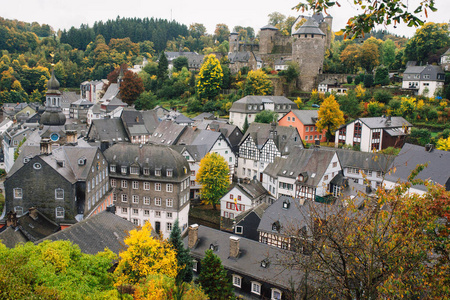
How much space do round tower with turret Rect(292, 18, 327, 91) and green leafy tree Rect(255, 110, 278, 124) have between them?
19.3 m

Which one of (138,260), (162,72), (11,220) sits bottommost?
(11,220)

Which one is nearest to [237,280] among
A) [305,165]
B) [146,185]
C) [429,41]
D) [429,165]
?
[146,185]

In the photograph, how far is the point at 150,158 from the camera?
3700 cm

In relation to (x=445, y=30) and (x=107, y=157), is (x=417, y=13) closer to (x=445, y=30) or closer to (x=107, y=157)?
(x=107, y=157)

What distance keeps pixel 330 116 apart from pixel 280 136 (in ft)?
30.2

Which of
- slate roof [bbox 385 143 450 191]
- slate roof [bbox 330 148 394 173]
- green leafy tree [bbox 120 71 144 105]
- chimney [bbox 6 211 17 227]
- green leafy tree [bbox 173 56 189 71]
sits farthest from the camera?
green leafy tree [bbox 173 56 189 71]

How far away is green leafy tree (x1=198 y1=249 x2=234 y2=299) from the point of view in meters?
22.0

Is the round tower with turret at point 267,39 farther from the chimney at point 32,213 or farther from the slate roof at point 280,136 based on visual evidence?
the chimney at point 32,213

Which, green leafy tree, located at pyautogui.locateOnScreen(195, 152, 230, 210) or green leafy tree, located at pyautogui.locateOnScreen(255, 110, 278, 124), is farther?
green leafy tree, located at pyautogui.locateOnScreen(255, 110, 278, 124)

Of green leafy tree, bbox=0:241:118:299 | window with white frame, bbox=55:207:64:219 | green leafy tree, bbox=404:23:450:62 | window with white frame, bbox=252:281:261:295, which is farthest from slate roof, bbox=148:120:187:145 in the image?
green leafy tree, bbox=404:23:450:62

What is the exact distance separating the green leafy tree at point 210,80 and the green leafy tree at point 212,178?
35.6 meters

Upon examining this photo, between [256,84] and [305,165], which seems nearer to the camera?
[305,165]

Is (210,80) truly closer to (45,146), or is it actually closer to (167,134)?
(167,134)

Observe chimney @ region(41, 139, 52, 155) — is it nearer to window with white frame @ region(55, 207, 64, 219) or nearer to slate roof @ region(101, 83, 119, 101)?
window with white frame @ region(55, 207, 64, 219)
